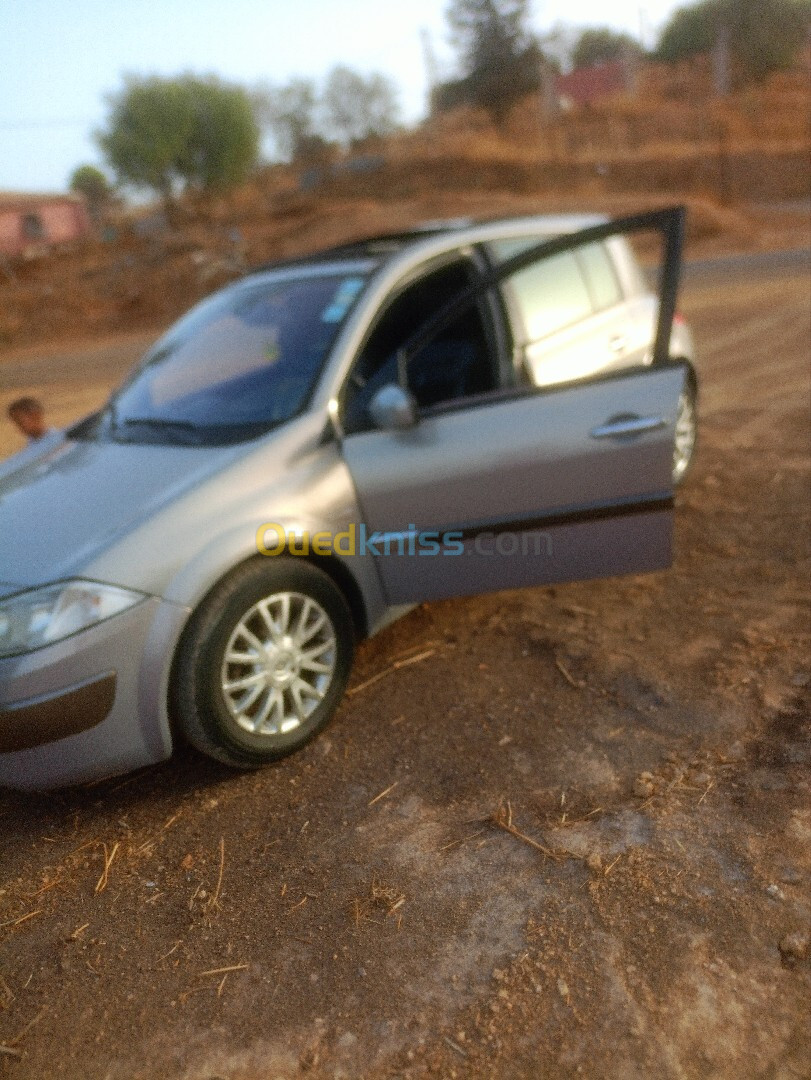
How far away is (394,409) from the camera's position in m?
3.36

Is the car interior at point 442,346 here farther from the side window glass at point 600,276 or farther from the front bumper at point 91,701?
the front bumper at point 91,701

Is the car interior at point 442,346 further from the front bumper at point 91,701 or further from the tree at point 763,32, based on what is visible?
the tree at point 763,32

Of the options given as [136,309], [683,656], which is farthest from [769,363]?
[136,309]

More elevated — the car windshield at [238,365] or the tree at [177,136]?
the tree at [177,136]

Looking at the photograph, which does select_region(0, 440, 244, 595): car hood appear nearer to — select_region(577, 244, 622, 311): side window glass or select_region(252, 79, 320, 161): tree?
select_region(577, 244, 622, 311): side window glass

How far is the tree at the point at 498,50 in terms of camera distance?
3525 cm

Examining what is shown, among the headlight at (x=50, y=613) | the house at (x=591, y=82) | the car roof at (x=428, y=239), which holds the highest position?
the house at (x=591, y=82)

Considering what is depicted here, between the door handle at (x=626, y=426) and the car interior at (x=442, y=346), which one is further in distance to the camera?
the car interior at (x=442, y=346)

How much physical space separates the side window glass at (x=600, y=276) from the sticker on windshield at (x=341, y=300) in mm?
1398

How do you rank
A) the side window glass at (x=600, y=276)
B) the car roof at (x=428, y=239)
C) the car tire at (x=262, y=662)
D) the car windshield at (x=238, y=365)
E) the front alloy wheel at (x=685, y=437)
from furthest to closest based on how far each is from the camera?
the front alloy wheel at (x=685, y=437), the side window glass at (x=600, y=276), the car roof at (x=428, y=239), the car windshield at (x=238, y=365), the car tire at (x=262, y=662)

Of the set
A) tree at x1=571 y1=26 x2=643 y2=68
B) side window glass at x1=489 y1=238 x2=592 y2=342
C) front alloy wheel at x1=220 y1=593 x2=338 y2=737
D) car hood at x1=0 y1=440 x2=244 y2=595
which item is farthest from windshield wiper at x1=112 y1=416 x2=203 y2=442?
tree at x1=571 y1=26 x2=643 y2=68

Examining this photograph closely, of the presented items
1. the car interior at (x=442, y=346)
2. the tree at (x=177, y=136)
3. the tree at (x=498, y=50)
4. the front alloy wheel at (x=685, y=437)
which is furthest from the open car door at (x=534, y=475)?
the tree at (x=177, y=136)

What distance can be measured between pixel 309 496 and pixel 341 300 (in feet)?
3.14

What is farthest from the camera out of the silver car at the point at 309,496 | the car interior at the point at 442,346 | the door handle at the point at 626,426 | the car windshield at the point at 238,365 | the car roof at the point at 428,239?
the car roof at the point at 428,239
